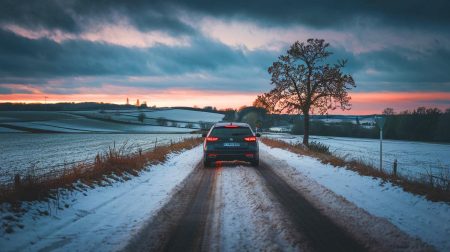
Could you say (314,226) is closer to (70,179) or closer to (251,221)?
(251,221)

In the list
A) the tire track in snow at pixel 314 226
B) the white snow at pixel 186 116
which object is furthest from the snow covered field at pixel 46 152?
the white snow at pixel 186 116

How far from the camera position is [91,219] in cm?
591

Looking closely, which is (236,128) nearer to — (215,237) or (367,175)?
(367,175)

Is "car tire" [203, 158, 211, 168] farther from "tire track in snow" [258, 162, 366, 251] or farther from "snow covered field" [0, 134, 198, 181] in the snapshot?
"tire track in snow" [258, 162, 366, 251]

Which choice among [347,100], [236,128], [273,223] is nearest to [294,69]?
[347,100]

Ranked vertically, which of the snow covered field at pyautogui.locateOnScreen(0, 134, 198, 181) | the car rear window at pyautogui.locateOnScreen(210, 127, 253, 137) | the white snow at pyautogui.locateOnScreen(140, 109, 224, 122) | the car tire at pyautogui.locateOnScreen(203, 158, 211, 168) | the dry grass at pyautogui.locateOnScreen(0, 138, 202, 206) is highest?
the white snow at pyautogui.locateOnScreen(140, 109, 224, 122)

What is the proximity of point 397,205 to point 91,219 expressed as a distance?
18.8ft

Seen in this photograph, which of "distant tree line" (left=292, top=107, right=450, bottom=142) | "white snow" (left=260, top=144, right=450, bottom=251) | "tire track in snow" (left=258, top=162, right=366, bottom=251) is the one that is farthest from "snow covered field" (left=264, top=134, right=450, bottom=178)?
"distant tree line" (left=292, top=107, right=450, bottom=142)

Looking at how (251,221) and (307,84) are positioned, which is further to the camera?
(307,84)

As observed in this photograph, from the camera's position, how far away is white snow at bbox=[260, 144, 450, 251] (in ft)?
17.0

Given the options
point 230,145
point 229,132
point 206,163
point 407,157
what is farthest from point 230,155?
point 407,157

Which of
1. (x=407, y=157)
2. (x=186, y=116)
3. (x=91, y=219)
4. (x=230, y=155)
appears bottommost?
(x=407, y=157)

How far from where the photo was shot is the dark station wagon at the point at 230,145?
13.1m

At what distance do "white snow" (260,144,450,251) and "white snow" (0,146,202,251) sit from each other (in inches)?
160
